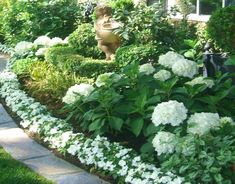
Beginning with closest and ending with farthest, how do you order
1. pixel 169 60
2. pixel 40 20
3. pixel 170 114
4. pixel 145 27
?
pixel 170 114 → pixel 169 60 → pixel 145 27 → pixel 40 20

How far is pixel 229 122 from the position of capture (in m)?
4.34

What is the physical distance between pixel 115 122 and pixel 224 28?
3399 mm

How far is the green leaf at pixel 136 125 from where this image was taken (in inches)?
179

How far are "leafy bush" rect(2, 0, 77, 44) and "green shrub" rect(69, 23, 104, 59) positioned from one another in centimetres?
125

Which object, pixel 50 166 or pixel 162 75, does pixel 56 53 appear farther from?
pixel 50 166

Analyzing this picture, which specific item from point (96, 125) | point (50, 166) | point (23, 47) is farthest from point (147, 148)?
point (23, 47)

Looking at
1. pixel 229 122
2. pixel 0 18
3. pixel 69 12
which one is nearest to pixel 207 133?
pixel 229 122

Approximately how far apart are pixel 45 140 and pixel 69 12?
5372 mm

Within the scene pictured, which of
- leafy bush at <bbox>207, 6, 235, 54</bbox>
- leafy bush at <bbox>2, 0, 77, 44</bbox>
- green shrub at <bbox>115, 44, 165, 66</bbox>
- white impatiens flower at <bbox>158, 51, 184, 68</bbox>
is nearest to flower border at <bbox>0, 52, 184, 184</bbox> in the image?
white impatiens flower at <bbox>158, 51, 184, 68</bbox>

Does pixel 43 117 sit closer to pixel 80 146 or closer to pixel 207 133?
pixel 80 146

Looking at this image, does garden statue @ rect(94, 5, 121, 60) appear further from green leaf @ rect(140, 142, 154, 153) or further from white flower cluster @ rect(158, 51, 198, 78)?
green leaf @ rect(140, 142, 154, 153)

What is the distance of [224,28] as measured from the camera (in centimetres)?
758

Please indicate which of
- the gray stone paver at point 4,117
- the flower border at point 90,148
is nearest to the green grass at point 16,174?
the flower border at point 90,148

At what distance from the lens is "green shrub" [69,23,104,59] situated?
27.8ft
